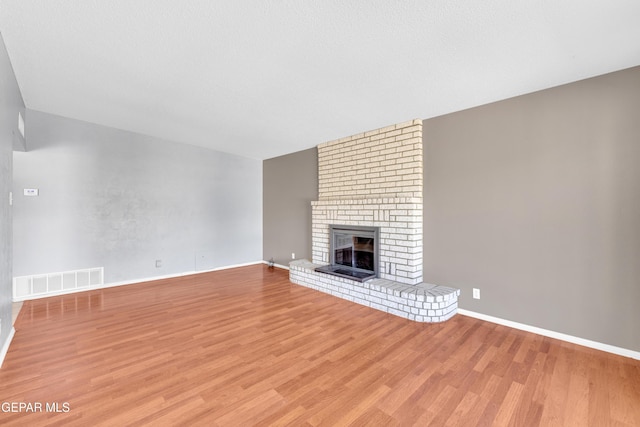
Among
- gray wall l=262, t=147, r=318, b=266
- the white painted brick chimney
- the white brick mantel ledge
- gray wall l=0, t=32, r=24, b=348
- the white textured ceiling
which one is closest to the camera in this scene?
the white textured ceiling

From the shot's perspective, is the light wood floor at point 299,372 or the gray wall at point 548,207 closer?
the light wood floor at point 299,372

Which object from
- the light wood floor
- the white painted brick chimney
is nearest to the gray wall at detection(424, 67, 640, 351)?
the white painted brick chimney

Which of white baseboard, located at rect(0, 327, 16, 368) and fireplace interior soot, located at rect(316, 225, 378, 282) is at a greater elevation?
fireplace interior soot, located at rect(316, 225, 378, 282)

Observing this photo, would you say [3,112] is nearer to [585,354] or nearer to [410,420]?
[410,420]

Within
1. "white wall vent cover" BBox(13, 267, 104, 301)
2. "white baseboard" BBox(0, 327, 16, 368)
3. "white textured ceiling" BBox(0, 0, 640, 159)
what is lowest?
"white baseboard" BBox(0, 327, 16, 368)

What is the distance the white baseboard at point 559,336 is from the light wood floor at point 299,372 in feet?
0.29

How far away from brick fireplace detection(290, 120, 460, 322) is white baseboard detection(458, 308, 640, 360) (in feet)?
0.93

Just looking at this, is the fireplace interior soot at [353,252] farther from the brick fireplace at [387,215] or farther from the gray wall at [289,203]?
the gray wall at [289,203]

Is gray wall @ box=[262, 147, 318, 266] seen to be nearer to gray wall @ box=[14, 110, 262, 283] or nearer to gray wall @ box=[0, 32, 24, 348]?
gray wall @ box=[14, 110, 262, 283]

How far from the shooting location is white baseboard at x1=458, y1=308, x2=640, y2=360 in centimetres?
240

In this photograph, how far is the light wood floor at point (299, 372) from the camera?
1.70 m

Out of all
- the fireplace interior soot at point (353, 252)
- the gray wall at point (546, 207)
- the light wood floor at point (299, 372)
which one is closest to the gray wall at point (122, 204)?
the light wood floor at point (299, 372)

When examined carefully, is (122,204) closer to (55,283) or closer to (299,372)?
(55,283)

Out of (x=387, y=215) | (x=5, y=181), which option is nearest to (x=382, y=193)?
(x=387, y=215)
